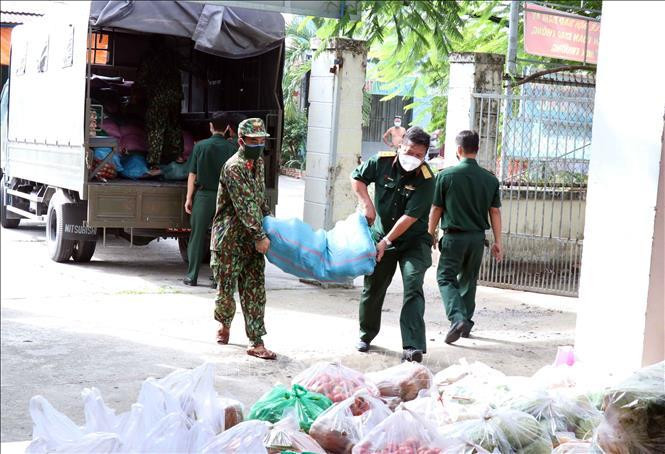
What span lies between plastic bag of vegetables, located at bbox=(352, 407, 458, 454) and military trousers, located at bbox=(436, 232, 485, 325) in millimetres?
4410

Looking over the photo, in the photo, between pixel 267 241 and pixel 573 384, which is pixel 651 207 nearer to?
pixel 573 384

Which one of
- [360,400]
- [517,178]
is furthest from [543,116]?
[360,400]

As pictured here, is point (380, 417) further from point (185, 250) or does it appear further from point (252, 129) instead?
point (185, 250)

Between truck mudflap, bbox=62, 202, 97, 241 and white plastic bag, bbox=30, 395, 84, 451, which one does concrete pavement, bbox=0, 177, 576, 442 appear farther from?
white plastic bag, bbox=30, 395, 84, 451

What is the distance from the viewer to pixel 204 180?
386 inches

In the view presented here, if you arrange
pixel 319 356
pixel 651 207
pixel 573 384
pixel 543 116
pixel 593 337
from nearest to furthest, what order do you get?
pixel 573 384, pixel 651 207, pixel 593 337, pixel 319 356, pixel 543 116

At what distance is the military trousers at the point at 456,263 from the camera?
25.8 feet

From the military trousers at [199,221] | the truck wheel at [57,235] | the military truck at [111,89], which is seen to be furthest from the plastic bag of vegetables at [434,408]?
the truck wheel at [57,235]

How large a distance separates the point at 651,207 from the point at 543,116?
6.29 m

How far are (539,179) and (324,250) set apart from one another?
18.0 ft

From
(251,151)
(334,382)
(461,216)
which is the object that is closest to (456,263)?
(461,216)

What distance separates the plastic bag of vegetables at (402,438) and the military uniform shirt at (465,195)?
14.6 ft

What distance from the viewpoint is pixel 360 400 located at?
387cm

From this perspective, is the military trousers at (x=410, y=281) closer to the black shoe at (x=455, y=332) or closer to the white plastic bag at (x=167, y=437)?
the black shoe at (x=455, y=332)
